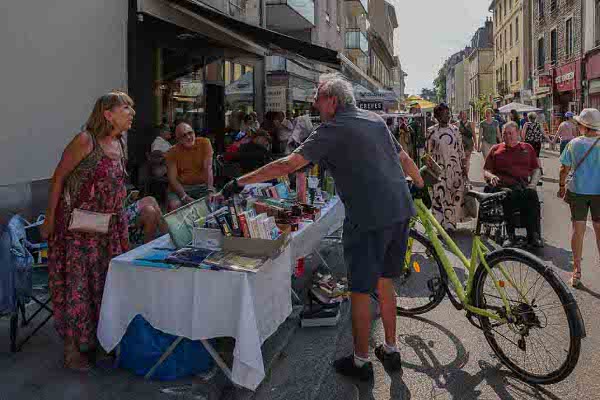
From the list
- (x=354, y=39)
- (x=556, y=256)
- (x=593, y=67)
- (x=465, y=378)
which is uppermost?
(x=354, y=39)

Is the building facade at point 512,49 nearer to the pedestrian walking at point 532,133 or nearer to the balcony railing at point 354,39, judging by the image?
the balcony railing at point 354,39

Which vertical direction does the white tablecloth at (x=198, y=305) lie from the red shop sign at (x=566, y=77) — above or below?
below

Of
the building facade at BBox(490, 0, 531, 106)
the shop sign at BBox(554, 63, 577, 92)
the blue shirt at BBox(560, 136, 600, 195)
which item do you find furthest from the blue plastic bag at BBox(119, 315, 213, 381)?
the building facade at BBox(490, 0, 531, 106)

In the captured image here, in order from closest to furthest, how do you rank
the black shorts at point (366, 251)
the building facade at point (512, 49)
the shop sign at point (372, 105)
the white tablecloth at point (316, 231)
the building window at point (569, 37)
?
the black shorts at point (366, 251) → the white tablecloth at point (316, 231) → the shop sign at point (372, 105) → the building window at point (569, 37) → the building facade at point (512, 49)

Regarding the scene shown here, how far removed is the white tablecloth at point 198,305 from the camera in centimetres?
333

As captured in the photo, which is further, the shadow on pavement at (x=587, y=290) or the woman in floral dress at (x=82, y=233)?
the shadow on pavement at (x=587, y=290)

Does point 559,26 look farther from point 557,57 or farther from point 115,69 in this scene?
point 115,69

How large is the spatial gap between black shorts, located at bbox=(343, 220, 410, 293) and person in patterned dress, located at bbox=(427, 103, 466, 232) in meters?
4.49

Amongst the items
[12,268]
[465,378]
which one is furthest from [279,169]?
[12,268]

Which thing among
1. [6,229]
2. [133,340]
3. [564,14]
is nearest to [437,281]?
[133,340]

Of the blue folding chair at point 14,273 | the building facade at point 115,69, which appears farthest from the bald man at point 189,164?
the blue folding chair at point 14,273

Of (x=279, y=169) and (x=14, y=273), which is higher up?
(x=279, y=169)

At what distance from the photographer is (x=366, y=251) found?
147 inches

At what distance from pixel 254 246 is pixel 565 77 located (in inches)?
1263
